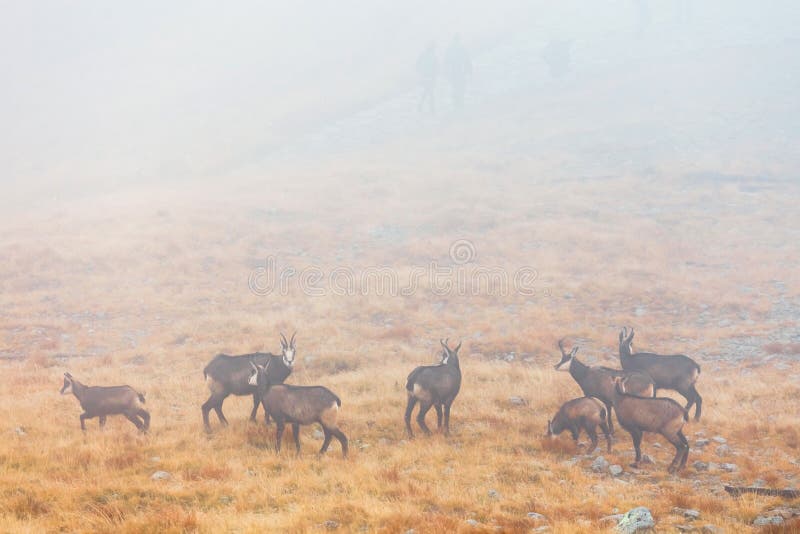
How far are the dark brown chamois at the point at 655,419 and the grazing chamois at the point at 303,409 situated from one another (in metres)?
4.89

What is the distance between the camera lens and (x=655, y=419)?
999 cm

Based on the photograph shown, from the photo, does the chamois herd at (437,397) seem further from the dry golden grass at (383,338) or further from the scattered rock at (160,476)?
the scattered rock at (160,476)

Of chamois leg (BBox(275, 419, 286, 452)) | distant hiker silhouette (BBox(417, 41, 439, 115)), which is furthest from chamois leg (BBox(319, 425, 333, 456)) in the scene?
distant hiker silhouette (BBox(417, 41, 439, 115))

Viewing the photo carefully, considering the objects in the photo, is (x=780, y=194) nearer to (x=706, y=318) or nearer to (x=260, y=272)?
(x=706, y=318)

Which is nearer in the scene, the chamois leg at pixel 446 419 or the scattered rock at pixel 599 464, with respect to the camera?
the scattered rock at pixel 599 464

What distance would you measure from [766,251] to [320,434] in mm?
26203

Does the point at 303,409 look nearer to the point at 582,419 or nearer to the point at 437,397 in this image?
the point at 437,397

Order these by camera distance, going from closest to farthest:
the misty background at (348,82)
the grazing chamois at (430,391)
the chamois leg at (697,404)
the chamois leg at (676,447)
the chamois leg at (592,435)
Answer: the chamois leg at (676,447) → the chamois leg at (592,435) → the grazing chamois at (430,391) → the chamois leg at (697,404) → the misty background at (348,82)

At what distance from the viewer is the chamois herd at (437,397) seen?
1020cm

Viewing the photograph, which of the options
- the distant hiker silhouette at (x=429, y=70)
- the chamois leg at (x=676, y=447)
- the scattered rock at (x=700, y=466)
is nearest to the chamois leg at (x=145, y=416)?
the chamois leg at (x=676, y=447)

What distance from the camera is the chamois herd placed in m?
10.2

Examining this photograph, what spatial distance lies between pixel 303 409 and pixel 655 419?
5945mm

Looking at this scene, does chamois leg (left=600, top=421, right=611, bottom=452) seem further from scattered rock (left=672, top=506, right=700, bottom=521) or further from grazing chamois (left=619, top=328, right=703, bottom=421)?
scattered rock (left=672, top=506, right=700, bottom=521)

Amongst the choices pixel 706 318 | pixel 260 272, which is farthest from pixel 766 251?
pixel 260 272
